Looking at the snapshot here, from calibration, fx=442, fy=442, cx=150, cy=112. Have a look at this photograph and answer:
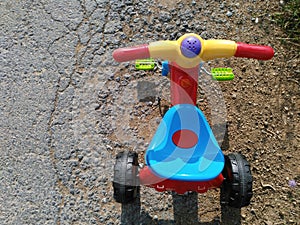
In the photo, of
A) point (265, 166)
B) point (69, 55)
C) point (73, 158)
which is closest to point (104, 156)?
point (73, 158)

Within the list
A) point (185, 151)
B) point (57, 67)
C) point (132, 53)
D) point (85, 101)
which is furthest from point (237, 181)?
point (57, 67)

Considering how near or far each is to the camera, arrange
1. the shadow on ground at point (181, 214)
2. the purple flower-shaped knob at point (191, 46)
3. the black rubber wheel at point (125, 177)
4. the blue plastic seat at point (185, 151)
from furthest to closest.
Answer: the shadow on ground at point (181, 214) → the black rubber wheel at point (125, 177) → the blue plastic seat at point (185, 151) → the purple flower-shaped knob at point (191, 46)

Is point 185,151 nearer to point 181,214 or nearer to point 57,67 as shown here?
point 181,214

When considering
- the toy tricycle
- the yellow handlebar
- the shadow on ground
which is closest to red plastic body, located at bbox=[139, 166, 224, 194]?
the toy tricycle

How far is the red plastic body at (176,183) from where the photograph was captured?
227cm

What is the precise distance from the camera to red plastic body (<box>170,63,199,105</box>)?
236cm

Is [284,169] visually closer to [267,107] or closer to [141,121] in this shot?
[267,107]

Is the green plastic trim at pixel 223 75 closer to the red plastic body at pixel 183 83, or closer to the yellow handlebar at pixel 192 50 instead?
the red plastic body at pixel 183 83

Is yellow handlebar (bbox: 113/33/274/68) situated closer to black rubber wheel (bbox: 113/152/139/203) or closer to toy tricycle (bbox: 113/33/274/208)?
toy tricycle (bbox: 113/33/274/208)

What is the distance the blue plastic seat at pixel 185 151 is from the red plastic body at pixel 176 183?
0.25 ft

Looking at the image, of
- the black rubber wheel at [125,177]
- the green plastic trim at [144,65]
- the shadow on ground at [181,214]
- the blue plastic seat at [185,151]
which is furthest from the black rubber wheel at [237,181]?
the green plastic trim at [144,65]

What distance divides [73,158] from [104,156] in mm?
207

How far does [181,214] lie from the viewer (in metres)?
2.80

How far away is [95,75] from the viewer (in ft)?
10.4
